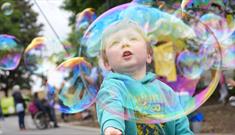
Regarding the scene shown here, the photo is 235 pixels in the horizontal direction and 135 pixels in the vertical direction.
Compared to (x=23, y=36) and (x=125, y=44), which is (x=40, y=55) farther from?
(x=23, y=36)

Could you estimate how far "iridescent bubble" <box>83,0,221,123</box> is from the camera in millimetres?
2850

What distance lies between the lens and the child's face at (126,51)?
2795mm

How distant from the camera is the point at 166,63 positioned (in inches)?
213

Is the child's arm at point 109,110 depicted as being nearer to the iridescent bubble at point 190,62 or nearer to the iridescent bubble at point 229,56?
the iridescent bubble at point 190,62

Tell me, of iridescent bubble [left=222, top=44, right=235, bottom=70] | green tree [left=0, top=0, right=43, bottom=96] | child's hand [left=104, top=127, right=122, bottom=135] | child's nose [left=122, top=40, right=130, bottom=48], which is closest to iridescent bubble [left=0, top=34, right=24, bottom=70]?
iridescent bubble [left=222, top=44, right=235, bottom=70]

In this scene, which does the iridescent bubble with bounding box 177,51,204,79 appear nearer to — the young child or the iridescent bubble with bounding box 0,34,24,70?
the young child

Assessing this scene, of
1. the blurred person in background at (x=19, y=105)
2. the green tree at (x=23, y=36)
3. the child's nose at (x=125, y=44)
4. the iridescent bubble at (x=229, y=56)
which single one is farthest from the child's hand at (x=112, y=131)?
the green tree at (x=23, y=36)

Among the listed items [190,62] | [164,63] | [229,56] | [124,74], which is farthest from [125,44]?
[229,56]

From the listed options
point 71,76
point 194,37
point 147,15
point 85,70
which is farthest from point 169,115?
point 71,76

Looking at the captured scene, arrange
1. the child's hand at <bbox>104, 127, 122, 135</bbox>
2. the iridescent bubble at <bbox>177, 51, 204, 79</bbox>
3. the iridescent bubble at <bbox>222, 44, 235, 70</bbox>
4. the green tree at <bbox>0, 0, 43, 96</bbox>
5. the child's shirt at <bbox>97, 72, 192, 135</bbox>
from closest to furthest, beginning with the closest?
the child's hand at <bbox>104, 127, 122, 135</bbox> → the child's shirt at <bbox>97, 72, 192, 135</bbox> → the iridescent bubble at <bbox>177, 51, 204, 79</bbox> → the iridescent bubble at <bbox>222, 44, 235, 70</bbox> → the green tree at <bbox>0, 0, 43, 96</bbox>

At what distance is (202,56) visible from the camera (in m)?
6.56

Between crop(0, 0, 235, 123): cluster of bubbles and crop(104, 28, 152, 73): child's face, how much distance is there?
91 mm

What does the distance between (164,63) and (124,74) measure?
7.65 ft

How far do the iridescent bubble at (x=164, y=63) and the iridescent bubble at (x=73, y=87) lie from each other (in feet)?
1.13
